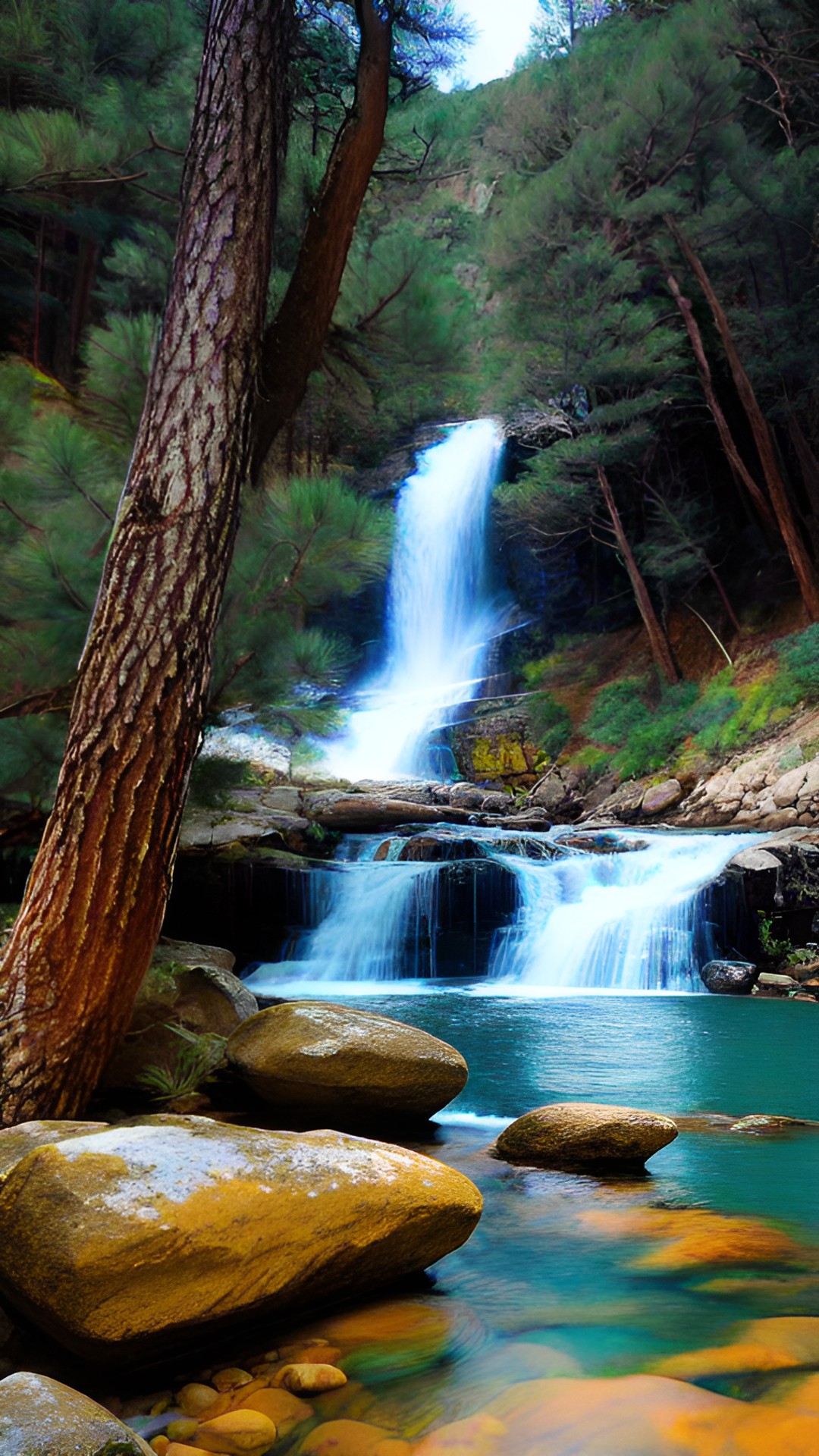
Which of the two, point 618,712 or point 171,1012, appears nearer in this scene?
point 171,1012

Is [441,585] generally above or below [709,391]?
below

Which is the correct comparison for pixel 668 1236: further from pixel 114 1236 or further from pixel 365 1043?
pixel 114 1236

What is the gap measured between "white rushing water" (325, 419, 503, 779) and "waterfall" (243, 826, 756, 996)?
10100mm

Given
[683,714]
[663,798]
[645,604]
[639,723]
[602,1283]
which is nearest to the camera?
[602,1283]

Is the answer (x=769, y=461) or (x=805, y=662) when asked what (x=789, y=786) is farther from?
(x=769, y=461)

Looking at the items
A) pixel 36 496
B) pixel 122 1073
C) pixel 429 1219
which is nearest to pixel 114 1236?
pixel 429 1219

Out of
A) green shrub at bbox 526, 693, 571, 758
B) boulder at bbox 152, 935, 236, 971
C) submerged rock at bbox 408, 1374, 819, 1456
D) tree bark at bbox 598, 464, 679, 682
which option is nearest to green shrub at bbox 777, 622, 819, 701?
tree bark at bbox 598, 464, 679, 682

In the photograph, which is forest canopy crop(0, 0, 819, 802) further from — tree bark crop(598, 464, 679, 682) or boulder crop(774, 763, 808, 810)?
boulder crop(774, 763, 808, 810)

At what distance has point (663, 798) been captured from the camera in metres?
13.6

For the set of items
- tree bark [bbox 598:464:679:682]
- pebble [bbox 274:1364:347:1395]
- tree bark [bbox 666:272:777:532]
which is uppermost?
tree bark [bbox 666:272:777:532]

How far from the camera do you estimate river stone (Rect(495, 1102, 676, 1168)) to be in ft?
11.0

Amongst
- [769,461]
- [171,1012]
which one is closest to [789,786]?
[769,461]

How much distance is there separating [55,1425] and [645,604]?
15635 mm

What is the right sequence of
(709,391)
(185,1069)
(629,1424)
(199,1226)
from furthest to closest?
(709,391) < (185,1069) < (199,1226) < (629,1424)
